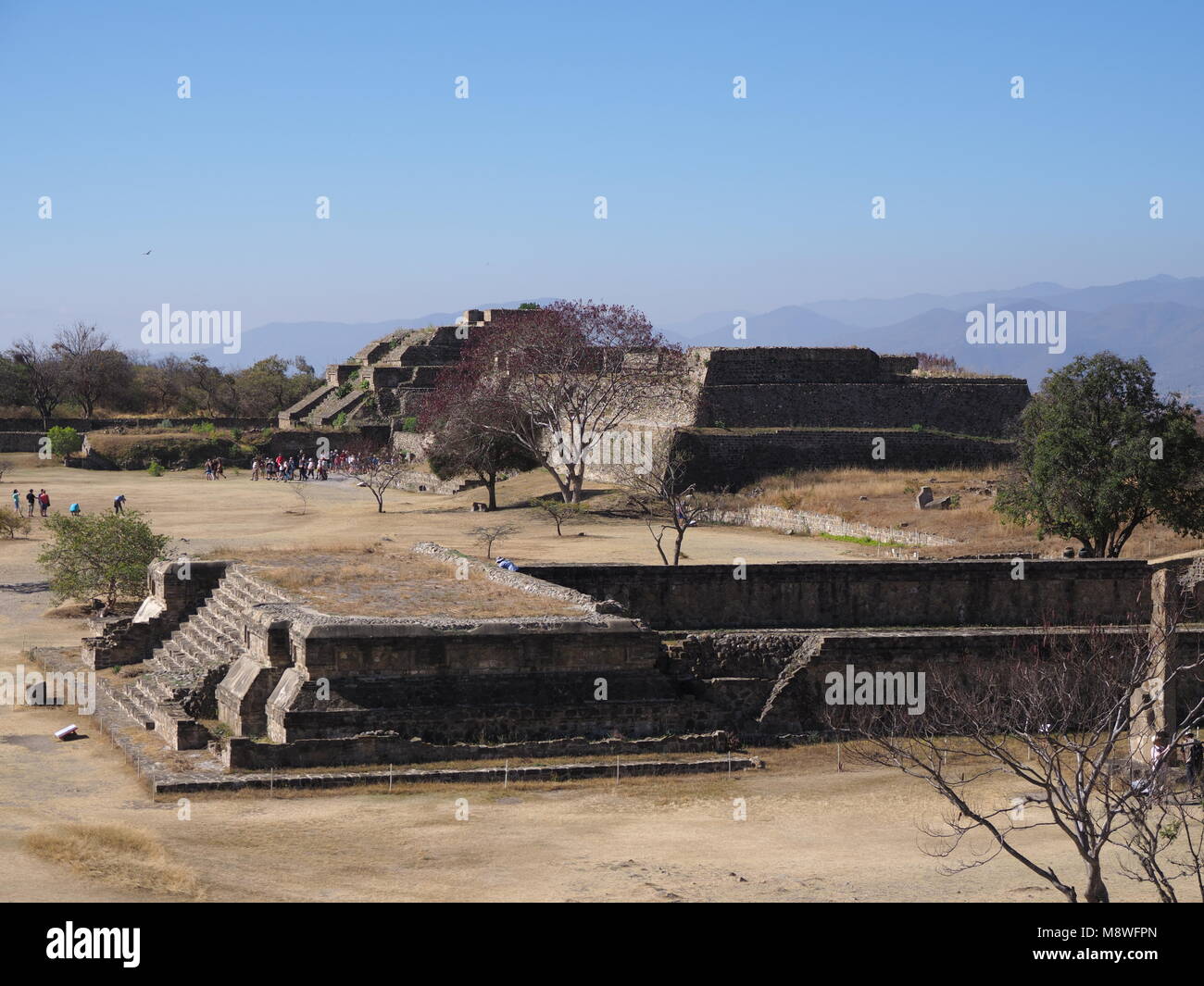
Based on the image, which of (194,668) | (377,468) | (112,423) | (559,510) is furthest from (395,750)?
(112,423)

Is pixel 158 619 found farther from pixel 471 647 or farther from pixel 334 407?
pixel 334 407

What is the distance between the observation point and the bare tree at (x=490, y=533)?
3547cm

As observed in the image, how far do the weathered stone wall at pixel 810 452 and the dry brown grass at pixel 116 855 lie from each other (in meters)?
33.5

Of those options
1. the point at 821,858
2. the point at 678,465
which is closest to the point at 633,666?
the point at 821,858

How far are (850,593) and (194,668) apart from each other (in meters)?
9.60

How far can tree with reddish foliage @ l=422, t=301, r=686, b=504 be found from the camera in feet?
155

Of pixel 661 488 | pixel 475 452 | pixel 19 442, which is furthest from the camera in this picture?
pixel 19 442

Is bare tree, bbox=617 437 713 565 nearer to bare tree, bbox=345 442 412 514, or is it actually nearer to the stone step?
bare tree, bbox=345 442 412 514

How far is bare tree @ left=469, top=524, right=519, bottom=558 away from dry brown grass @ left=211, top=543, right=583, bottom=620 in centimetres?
868

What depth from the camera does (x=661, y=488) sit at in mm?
38750

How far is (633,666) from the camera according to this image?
730 inches

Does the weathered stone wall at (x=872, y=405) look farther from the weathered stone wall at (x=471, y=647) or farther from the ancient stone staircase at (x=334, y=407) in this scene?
the weathered stone wall at (x=471, y=647)

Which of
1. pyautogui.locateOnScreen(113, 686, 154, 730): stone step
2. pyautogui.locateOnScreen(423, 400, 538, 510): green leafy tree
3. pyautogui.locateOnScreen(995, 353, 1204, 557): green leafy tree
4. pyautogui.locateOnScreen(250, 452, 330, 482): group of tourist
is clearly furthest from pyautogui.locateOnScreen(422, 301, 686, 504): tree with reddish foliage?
pyautogui.locateOnScreen(113, 686, 154, 730): stone step

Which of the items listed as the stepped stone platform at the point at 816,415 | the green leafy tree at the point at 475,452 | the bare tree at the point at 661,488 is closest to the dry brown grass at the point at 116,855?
the bare tree at the point at 661,488
